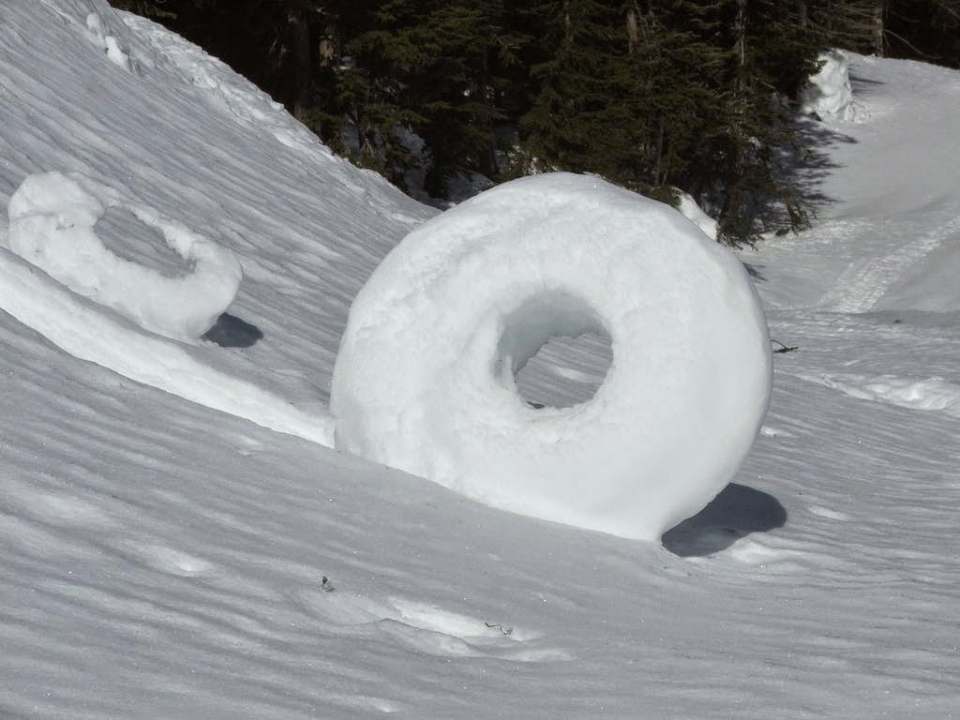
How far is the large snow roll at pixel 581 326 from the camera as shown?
482cm

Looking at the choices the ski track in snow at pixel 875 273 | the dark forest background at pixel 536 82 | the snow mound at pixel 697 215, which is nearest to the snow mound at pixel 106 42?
the dark forest background at pixel 536 82

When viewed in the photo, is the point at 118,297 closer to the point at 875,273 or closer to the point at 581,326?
the point at 581,326

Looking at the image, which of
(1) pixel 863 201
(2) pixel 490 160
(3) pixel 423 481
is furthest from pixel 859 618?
(1) pixel 863 201

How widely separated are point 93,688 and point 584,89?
1926 centimetres

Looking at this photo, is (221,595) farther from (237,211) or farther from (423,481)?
(237,211)

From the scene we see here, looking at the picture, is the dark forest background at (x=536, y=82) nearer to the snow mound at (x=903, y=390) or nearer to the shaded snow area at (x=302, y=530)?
the snow mound at (x=903, y=390)

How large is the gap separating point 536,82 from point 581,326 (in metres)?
18.4

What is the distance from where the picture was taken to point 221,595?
3330 mm

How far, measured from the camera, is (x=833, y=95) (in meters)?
27.5

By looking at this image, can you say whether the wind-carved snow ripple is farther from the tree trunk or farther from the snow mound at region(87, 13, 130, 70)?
the tree trunk

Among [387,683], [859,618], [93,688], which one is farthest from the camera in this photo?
[859,618]

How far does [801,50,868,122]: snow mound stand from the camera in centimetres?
2745

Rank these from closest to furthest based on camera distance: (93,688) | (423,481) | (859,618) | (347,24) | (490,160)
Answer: (93,688), (859,618), (423,481), (347,24), (490,160)

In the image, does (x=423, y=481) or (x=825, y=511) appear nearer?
(x=423, y=481)
